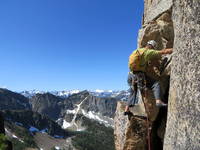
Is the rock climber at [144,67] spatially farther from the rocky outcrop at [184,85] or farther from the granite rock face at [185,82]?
the granite rock face at [185,82]

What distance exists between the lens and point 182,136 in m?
8.57

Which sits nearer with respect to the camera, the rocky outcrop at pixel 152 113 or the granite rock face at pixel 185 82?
the granite rock face at pixel 185 82

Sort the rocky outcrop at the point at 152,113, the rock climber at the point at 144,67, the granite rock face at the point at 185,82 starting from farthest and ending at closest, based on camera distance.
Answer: the rocky outcrop at the point at 152,113 < the rock climber at the point at 144,67 < the granite rock face at the point at 185,82

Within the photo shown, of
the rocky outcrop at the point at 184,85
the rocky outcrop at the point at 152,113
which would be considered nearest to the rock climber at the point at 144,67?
the rocky outcrop at the point at 152,113

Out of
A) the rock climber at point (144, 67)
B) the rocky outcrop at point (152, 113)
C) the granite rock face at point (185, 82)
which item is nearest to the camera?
the granite rock face at point (185, 82)

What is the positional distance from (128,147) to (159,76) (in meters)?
3.69

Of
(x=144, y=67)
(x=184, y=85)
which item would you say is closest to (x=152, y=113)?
(x=144, y=67)

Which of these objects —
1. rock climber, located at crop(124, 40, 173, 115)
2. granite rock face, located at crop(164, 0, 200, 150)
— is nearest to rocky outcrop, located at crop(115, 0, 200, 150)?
granite rock face, located at crop(164, 0, 200, 150)

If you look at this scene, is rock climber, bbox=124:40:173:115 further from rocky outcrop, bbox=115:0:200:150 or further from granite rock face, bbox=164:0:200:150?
granite rock face, bbox=164:0:200:150

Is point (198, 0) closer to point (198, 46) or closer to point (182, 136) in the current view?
point (198, 46)

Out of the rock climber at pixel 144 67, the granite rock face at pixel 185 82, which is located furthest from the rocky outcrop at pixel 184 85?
the rock climber at pixel 144 67

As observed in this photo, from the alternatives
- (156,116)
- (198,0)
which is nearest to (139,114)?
(156,116)

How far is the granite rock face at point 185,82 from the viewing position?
812 centimetres

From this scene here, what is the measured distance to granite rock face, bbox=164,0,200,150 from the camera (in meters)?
8.12
